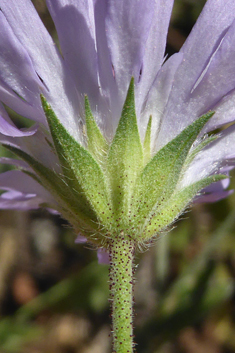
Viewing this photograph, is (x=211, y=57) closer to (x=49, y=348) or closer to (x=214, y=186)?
(x=214, y=186)

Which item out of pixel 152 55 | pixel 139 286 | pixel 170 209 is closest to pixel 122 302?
pixel 170 209

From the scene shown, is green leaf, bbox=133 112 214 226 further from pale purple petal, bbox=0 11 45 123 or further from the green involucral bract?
pale purple petal, bbox=0 11 45 123

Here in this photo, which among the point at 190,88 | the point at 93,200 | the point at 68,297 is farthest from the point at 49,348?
the point at 190,88

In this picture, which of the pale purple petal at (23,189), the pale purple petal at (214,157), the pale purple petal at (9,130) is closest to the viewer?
the pale purple petal at (9,130)

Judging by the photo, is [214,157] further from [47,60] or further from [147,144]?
[47,60]

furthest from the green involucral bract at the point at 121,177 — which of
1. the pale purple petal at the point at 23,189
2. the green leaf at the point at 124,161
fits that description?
the pale purple petal at the point at 23,189

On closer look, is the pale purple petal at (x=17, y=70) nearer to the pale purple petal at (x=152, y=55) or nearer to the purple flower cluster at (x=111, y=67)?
the purple flower cluster at (x=111, y=67)
